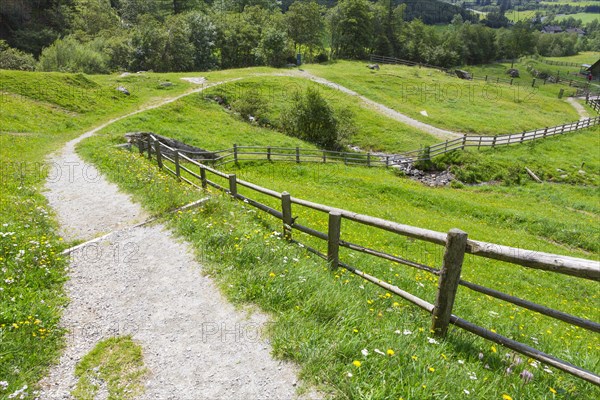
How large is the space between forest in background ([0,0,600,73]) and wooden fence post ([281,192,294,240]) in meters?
53.3

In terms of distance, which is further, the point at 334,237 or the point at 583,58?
the point at 583,58

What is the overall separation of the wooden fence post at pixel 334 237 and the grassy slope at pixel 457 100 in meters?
37.7

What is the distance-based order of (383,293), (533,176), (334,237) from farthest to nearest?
(533,176), (334,237), (383,293)

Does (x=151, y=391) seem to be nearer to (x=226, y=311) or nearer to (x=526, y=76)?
(x=226, y=311)

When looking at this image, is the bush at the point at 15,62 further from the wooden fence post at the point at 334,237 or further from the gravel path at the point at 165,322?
the wooden fence post at the point at 334,237

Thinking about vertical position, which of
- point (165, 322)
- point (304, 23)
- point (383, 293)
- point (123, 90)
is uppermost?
point (304, 23)

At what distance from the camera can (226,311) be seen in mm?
5945

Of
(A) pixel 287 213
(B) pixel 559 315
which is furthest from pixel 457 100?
(B) pixel 559 315

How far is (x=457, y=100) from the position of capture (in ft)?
168

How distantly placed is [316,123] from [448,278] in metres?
29.8

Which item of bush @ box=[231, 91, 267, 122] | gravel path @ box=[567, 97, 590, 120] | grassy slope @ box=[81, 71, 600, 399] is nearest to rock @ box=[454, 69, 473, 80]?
gravel path @ box=[567, 97, 590, 120]

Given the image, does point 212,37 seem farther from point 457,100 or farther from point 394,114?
point 457,100

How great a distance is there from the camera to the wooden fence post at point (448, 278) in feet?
15.2

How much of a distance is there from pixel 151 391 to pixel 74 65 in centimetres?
5643
